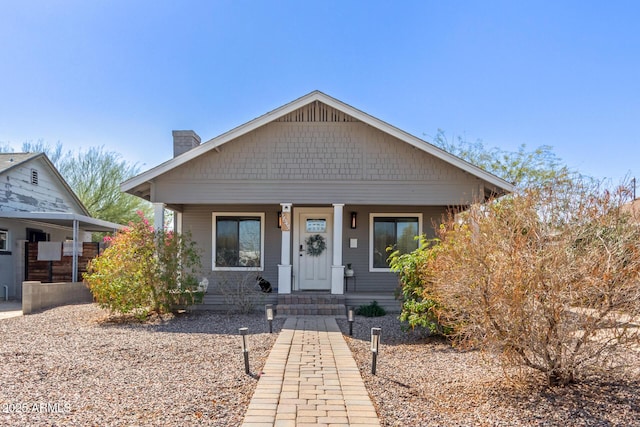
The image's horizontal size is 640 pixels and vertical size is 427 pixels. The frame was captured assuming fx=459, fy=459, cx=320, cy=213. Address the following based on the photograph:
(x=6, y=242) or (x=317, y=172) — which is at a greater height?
(x=317, y=172)

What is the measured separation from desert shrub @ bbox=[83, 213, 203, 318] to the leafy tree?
1811cm

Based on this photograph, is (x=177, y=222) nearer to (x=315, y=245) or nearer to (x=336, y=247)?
(x=315, y=245)

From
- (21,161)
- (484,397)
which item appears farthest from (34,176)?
(484,397)

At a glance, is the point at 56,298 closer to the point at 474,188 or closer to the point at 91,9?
the point at 91,9

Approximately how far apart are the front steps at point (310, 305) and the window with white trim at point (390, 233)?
6.72ft

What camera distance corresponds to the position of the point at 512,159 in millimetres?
24797

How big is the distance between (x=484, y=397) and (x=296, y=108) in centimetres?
815

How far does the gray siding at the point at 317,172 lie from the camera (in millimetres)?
11039

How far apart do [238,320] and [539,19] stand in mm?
10195

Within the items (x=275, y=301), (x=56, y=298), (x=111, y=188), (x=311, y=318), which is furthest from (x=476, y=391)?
(x=111, y=188)

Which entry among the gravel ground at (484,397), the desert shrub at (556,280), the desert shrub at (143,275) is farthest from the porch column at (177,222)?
the desert shrub at (556,280)

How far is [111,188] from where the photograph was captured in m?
25.5

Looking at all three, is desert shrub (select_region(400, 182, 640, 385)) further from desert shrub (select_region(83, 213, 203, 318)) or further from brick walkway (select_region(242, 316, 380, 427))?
desert shrub (select_region(83, 213, 203, 318))


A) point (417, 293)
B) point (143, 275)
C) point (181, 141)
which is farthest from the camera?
point (181, 141)
